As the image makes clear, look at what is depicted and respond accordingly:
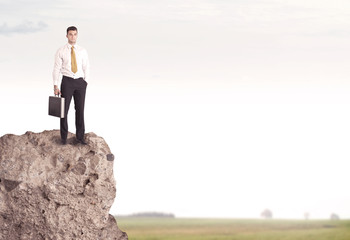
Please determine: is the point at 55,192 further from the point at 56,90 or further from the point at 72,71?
the point at 72,71

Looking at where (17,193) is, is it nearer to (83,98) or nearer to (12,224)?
(12,224)

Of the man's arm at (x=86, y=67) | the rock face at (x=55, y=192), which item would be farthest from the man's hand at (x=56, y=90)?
the rock face at (x=55, y=192)

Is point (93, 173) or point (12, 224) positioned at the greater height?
point (93, 173)

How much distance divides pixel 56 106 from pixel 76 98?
47cm

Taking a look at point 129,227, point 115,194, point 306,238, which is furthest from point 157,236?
point 115,194

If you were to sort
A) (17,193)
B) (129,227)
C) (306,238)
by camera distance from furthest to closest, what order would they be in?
1. (129,227)
2. (306,238)
3. (17,193)

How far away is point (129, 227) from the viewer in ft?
81.3

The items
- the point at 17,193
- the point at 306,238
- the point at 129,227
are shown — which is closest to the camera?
the point at 17,193

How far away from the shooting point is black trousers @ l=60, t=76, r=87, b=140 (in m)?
13.7

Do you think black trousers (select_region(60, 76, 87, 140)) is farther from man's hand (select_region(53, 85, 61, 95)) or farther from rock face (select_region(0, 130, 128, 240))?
rock face (select_region(0, 130, 128, 240))

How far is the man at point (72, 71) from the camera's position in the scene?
539 inches

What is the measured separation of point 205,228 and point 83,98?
1215 cm

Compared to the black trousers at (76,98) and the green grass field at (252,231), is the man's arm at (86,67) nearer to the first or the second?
the black trousers at (76,98)

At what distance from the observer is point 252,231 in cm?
2314
